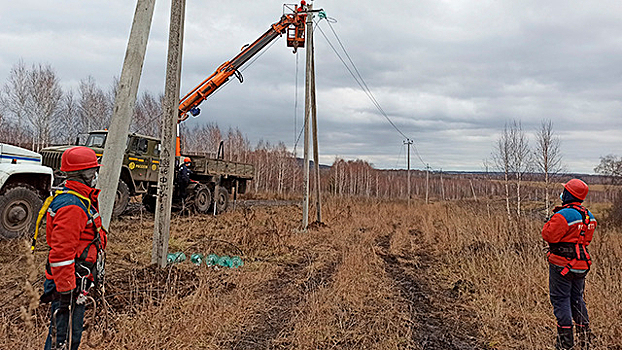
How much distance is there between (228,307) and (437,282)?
4171 millimetres

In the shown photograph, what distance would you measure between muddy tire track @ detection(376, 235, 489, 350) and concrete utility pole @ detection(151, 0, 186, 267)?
3.71m

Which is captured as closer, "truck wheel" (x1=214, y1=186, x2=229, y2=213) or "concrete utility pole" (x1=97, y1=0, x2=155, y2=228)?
"concrete utility pole" (x1=97, y1=0, x2=155, y2=228)

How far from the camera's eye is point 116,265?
6.48 m

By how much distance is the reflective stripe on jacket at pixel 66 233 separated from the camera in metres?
2.76

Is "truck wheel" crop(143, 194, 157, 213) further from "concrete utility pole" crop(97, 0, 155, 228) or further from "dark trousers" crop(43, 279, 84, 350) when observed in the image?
"dark trousers" crop(43, 279, 84, 350)

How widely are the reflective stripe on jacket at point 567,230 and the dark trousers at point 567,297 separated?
92 millimetres

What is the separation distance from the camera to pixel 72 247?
2.79 m

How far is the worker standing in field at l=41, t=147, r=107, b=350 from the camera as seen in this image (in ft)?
9.09

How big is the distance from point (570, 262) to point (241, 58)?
12437mm

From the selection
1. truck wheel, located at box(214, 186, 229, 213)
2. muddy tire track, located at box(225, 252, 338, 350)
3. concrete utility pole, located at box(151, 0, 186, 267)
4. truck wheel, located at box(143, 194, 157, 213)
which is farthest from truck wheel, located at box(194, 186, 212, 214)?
concrete utility pole, located at box(151, 0, 186, 267)

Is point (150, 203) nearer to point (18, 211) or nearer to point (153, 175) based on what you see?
point (153, 175)

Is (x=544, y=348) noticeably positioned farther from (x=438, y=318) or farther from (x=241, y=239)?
(x=241, y=239)

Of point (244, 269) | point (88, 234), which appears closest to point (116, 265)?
point (244, 269)

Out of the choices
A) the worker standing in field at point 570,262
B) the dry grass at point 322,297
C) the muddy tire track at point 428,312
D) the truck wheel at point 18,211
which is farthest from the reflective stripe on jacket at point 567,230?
the truck wheel at point 18,211
